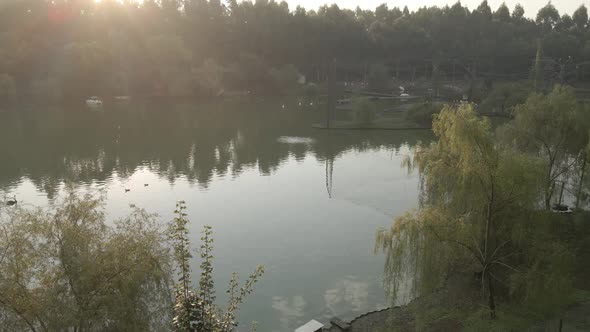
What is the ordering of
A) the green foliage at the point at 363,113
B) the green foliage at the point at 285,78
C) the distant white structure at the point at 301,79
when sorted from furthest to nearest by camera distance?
the distant white structure at the point at 301,79, the green foliage at the point at 285,78, the green foliage at the point at 363,113

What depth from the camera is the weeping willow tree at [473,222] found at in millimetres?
13555

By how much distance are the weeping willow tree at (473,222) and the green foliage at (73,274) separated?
702 centimetres

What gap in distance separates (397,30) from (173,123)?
70573 mm

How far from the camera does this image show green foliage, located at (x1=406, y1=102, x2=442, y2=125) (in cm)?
5569

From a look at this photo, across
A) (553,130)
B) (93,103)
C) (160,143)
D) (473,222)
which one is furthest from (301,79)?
(473,222)

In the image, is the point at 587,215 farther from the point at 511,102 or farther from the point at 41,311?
the point at 511,102

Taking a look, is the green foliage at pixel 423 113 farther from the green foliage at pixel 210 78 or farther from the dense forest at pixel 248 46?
the green foliage at pixel 210 78

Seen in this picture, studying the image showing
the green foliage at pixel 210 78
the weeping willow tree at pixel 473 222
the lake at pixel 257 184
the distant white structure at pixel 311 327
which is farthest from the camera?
the green foliage at pixel 210 78

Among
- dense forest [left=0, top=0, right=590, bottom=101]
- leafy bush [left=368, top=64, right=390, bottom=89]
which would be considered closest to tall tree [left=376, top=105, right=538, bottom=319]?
dense forest [left=0, top=0, right=590, bottom=101]

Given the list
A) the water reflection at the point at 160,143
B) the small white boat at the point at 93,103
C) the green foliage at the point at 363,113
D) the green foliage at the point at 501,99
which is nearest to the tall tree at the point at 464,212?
the water reflection at the point at 160,143

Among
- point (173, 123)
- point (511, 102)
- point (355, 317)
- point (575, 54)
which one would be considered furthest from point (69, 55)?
point (575, 54)

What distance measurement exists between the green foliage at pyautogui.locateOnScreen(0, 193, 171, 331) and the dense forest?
72.9 meters

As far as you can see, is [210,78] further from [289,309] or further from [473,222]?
[473,222]

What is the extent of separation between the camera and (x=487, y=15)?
409ft
